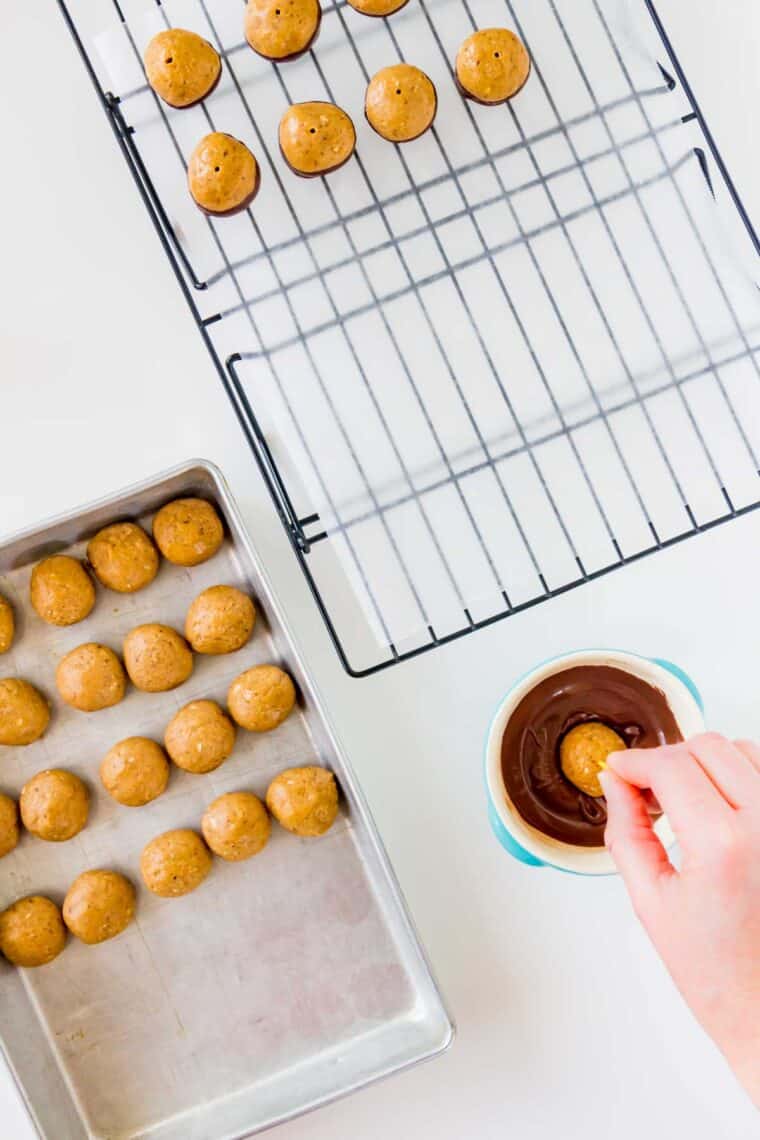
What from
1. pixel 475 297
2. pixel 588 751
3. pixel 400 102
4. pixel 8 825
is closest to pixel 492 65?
pixel 400 102

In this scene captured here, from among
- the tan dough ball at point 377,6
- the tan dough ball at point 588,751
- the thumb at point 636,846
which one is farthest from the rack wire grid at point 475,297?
the thumb at point 636,846

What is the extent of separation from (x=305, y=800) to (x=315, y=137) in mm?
603

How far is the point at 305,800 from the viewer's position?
1058 mm

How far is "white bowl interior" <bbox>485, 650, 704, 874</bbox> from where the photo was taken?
3.27 feet

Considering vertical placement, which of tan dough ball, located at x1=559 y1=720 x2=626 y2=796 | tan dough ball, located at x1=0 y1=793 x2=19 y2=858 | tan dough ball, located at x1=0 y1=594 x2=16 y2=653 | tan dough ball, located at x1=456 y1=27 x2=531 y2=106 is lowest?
tan dough ball, located at x1=559 y1=720 x2=626 y2=796

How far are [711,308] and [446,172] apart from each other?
0.90ft

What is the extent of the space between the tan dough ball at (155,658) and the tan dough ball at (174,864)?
0.48ft

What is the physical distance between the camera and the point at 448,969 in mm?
1154

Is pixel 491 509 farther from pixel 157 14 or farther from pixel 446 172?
pixel 157 14

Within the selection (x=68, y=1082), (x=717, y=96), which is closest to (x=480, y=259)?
(x=717, y=96)

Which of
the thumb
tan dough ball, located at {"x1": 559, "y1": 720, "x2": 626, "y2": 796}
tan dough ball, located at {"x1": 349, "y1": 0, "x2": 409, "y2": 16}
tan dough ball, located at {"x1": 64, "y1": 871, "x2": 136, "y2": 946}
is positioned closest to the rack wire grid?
tan dough ball, located at {"x1": 349, "y1": 0, "x2": 409, "y2": 16}

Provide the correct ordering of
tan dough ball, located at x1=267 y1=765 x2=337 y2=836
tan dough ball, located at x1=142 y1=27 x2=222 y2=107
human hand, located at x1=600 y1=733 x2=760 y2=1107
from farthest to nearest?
tan dough ball, located at x1=267 y1=765 x2=337 y2=836, tan dough ball, located at x1=142 y1=27 x2=222 y2=107, human hand, located at x1=600 y1=733 x2=760 y2=1107

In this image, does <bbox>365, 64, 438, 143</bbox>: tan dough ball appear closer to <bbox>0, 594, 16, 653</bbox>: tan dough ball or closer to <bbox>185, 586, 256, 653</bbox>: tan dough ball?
<bbox>185, 586, 256, 653</bbox>: tan dough ball

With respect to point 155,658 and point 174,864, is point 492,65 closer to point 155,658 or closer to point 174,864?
point 155,658
